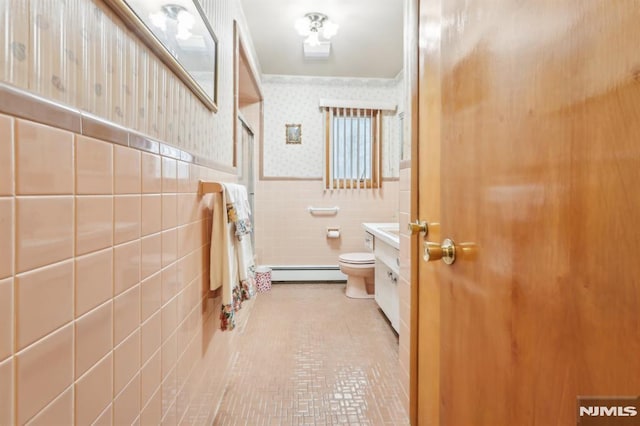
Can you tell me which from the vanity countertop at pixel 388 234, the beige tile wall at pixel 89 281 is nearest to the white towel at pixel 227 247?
the beige tile wall at pixel 89 281

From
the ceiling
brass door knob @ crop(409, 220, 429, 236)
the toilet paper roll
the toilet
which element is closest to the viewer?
brass door knob @ crop(409, 220, 429, 236)

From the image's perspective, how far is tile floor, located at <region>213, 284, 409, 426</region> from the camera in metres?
1.56

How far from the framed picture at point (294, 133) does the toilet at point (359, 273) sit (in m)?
1.52

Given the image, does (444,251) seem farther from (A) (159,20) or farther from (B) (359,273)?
(B) (359,273)

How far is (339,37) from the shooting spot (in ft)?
9.58

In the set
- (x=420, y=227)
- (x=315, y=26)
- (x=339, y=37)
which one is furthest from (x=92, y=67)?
(x=339, y=37)

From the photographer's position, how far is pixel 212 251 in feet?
4.58

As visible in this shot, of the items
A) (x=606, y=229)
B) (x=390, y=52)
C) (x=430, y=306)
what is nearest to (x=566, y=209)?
(x=606, y=229)

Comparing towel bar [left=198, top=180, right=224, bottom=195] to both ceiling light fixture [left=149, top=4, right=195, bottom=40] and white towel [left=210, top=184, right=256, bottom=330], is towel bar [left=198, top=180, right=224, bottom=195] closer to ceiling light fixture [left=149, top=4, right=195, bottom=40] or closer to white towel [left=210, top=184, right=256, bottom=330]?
white towel [left=210, top=184, right=256, bottom=330]

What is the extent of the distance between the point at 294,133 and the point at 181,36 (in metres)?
A: 2.74

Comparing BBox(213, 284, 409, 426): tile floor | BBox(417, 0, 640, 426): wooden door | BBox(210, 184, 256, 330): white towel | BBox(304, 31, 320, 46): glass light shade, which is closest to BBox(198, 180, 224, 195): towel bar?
BBox(210, 184, 256, 330): white towel

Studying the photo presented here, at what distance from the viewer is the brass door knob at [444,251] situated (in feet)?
2.68

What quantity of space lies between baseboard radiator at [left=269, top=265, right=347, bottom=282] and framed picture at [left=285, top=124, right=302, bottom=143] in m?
1.50

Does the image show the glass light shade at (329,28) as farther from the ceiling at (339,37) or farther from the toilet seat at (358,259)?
the toilet seat at (358,259)
